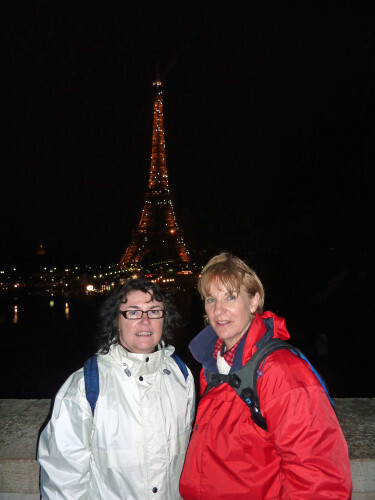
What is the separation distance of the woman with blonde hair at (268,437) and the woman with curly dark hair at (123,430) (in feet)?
0.73

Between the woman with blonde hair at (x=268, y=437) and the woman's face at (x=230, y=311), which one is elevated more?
the woman's face at (x=230, y=311)

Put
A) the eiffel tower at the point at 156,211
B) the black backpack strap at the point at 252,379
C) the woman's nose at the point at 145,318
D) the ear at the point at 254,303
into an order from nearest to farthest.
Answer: the black backpack strap at the point at 252,379
the ear at the point at 254,303
the woman's nose at the point at 145,318
the eiffel tower at the point at 156,211

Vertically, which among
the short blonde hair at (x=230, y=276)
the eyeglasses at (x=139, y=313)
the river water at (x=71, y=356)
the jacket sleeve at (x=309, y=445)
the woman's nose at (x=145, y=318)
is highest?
the short blonde hair at (x=230, y=276)

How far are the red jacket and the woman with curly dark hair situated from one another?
222mm

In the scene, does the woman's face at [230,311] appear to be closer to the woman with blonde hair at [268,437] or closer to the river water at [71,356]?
the woman with blonde hair at [268,437]

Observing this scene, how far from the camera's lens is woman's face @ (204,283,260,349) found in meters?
1.96

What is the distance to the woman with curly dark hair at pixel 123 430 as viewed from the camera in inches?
68.1

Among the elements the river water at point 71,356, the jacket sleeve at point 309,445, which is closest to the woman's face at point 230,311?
the jacket sleeve at point 309,445

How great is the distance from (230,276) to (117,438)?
1.03 m

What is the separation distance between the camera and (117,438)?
6.00ft

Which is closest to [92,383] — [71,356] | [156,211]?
[71,356]

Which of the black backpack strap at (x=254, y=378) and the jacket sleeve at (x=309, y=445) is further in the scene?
the black backpack strap at (x=254, y=378)

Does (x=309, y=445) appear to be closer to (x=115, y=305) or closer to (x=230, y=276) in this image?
(x=230, y=276)

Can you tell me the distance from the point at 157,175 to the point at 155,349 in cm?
4986
